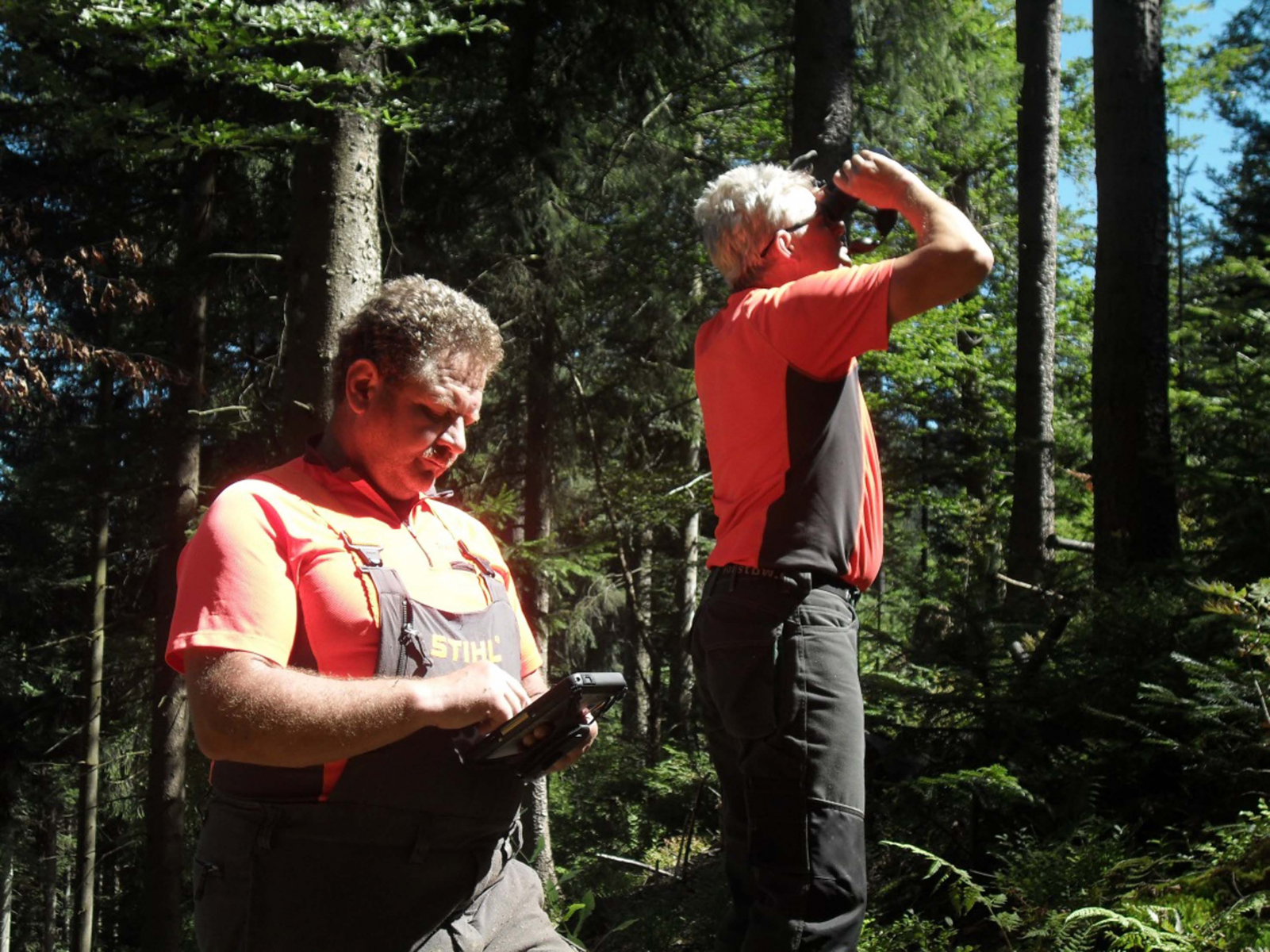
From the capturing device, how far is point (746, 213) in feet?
10.6

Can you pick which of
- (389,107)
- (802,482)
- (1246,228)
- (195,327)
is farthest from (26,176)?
(1246,228)

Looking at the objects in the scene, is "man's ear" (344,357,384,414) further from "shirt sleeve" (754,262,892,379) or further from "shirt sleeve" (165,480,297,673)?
"shirt sleeve" (754,262,892,379)

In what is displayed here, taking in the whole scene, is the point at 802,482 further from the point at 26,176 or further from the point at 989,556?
the point at 26,176

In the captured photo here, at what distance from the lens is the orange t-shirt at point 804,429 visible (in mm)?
2795

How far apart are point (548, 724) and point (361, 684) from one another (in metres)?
0.34

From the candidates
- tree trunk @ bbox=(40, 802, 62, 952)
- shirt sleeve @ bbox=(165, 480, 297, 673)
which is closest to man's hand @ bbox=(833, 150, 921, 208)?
shirt sleeve @ bbox=(165, 480, 297, 673)

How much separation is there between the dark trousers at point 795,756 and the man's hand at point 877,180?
1.04 metres

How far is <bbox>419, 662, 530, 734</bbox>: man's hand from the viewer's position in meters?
1.84

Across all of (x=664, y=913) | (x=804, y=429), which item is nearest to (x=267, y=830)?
(x=804, y=429)

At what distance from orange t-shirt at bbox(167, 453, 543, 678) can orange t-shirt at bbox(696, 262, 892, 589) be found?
0.92 m

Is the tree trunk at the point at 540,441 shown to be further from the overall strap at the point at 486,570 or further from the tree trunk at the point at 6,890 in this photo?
the tree trunk at the point at 6,890

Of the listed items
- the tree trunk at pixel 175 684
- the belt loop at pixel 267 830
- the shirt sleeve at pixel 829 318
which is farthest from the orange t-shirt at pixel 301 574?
the tree trunk at pixel 175 684

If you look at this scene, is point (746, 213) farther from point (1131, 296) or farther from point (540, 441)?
point (540, 441)

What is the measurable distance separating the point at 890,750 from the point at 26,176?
11008 millimetres
